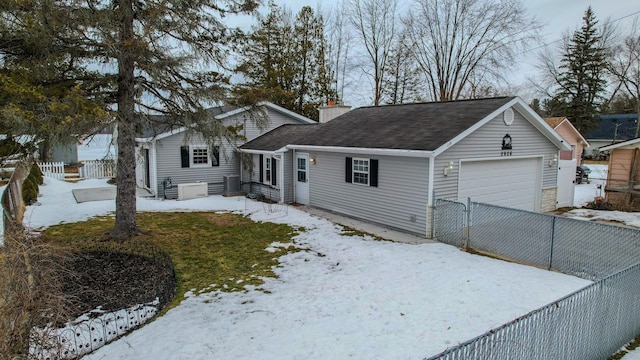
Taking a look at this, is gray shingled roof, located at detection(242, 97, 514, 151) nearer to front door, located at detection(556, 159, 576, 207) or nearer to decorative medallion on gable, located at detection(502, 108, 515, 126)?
decorative medallion on gable, located at detection(502, 108, 515, 126)

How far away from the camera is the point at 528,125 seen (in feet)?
42.3

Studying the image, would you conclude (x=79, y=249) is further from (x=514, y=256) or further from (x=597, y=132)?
(x=597, y=132)

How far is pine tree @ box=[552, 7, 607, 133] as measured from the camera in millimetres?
36031

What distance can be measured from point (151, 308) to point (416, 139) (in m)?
8.00

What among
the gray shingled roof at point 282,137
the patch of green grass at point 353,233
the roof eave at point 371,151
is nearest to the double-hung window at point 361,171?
the roof eave at point 371,151

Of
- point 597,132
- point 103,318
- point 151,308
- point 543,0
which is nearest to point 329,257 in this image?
point 151,308

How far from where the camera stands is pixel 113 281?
7492 millimetres

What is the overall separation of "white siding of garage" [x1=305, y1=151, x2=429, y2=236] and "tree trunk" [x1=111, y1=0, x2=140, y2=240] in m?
6.53

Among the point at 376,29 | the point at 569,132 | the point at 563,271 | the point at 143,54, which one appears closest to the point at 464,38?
the point at 376,29

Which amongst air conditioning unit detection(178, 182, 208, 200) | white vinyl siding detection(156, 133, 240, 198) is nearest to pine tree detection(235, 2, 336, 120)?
white vinyl siding detection(156, 133, 240, 198)

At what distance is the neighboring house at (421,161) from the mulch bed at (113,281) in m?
6.57

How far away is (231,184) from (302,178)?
14.4 feet

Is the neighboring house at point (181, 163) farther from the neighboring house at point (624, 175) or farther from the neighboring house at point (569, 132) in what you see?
the neighboring house at point (569, 132)

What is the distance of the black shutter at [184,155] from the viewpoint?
17.0 metres
